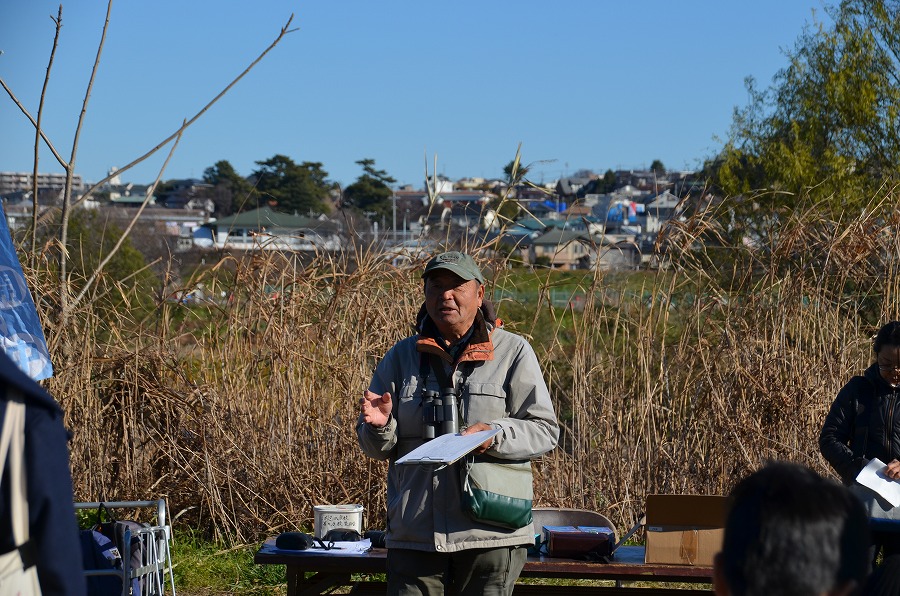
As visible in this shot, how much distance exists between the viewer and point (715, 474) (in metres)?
6.26

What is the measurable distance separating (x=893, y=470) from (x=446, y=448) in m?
2.17

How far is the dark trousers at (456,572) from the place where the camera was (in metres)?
3.42

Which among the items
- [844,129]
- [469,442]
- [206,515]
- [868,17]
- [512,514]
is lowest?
[206,515]

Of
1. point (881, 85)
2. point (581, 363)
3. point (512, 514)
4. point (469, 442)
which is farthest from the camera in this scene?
point (881, 85)

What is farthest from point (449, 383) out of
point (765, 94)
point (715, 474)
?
point (765, 94)

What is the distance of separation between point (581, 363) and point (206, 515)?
8.16 feet

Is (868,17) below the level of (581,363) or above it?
above

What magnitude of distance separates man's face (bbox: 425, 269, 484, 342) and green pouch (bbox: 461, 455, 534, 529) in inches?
17.8

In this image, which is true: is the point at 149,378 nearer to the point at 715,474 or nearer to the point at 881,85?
the point at 715,474

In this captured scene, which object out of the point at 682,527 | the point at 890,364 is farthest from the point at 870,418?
the point at 682,527

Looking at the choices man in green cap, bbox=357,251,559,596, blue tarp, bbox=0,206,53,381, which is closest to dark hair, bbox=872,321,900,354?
man in green cap, bbox=357,251,559,596

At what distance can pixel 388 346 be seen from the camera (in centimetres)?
641

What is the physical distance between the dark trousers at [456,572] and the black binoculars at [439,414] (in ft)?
1.27

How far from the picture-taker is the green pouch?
334cm
